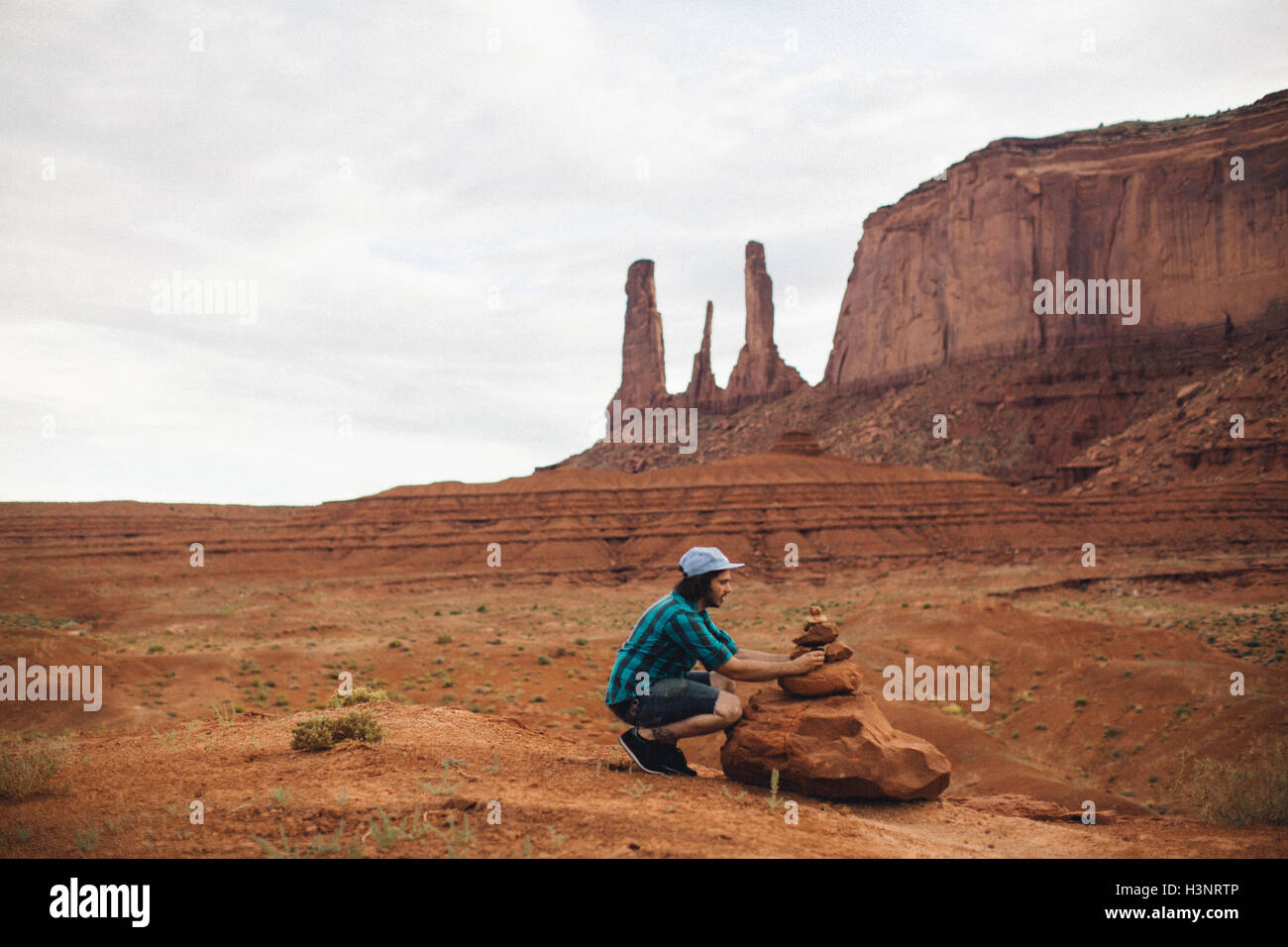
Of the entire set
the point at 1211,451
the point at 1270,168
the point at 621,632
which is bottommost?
the point at 621,632

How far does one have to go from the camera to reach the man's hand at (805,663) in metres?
7.04

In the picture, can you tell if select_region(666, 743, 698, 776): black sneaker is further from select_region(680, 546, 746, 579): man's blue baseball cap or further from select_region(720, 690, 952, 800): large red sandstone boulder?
select_region(680, 546, 746, 579): man's blue baseball cap

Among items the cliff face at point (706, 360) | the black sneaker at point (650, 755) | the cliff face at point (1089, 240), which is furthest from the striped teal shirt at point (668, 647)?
the cliff face at point (706, 360)

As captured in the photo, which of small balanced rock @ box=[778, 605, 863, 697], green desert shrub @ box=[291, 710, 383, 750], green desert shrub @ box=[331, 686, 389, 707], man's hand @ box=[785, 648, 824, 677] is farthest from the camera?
green desert shrub @ box=[331, 686, 389, 707]

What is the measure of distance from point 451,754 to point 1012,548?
53.6 meters

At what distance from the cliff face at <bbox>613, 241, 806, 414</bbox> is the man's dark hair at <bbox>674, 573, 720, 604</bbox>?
347 feet

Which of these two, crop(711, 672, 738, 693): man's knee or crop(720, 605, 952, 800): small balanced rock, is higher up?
crop(711, 672, 738, 693): man's knee

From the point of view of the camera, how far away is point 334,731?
314 inches

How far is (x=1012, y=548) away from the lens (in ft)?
182

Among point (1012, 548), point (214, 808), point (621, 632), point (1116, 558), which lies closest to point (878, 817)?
point (214, 808)

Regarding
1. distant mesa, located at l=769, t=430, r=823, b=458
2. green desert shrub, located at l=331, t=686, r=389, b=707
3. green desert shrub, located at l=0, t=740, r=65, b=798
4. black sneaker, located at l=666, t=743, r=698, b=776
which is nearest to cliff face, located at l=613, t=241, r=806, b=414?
distant mesa, located at l=769, t=430, r=823, b=458

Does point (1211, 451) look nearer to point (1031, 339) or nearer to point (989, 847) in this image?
point (1031, 339)

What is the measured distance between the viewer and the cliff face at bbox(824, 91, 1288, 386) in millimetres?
78562
